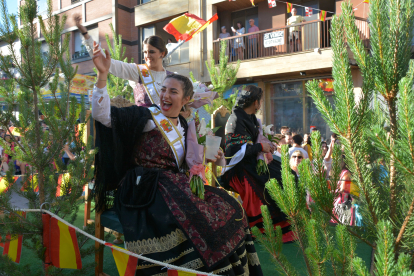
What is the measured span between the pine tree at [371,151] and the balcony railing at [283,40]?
9.88 meters

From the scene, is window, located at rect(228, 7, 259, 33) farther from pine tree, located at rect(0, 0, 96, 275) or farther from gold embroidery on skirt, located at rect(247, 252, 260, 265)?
gold embroidery on skirt, located at rect(247, 252, 260, 265)

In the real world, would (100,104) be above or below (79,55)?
below

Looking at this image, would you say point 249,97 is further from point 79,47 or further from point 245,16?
point 79,47

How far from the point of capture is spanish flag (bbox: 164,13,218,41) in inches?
277

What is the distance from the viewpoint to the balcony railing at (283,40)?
416 inches

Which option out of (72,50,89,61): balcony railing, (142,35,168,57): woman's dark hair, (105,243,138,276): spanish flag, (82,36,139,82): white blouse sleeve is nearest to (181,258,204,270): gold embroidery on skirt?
(105,243,138,276): spanish flag

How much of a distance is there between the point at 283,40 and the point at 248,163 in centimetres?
849

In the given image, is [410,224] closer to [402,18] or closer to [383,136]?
[383,136]

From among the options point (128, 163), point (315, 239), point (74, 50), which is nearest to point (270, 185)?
point (315, 239)

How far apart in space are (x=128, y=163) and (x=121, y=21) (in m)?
14.6

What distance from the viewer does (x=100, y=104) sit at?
2160 mm

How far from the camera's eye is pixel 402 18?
0.93m

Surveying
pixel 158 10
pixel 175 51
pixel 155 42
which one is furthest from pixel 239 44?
pixel 155 42

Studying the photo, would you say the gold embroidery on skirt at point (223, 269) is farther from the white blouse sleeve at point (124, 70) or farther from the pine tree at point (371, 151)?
the white blouse sleeve at point (124, 70)
